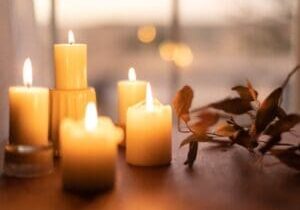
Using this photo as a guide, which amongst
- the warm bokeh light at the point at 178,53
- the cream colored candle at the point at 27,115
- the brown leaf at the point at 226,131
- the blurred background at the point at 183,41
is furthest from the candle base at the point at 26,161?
the warm bokeh light at the point at 178,53

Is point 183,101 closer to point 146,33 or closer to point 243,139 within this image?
point 243,139

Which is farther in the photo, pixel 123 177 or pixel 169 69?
pixel 169 69

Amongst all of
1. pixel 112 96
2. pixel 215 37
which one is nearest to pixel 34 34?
pixel 112 96

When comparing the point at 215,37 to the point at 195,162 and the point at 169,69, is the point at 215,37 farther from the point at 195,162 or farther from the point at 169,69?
the point at 195,162

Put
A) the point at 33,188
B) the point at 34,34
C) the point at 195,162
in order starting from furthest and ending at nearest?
the point at 34,34, the point at 195,162, the point at 33,188

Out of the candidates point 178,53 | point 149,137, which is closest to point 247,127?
point 149,137

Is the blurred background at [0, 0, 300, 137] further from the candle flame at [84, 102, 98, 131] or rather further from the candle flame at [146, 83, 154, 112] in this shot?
the candle flame at [84, 102, 98, 131]

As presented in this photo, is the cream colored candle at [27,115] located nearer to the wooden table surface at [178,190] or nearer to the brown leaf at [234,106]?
the wooden table surface at [178,190]
